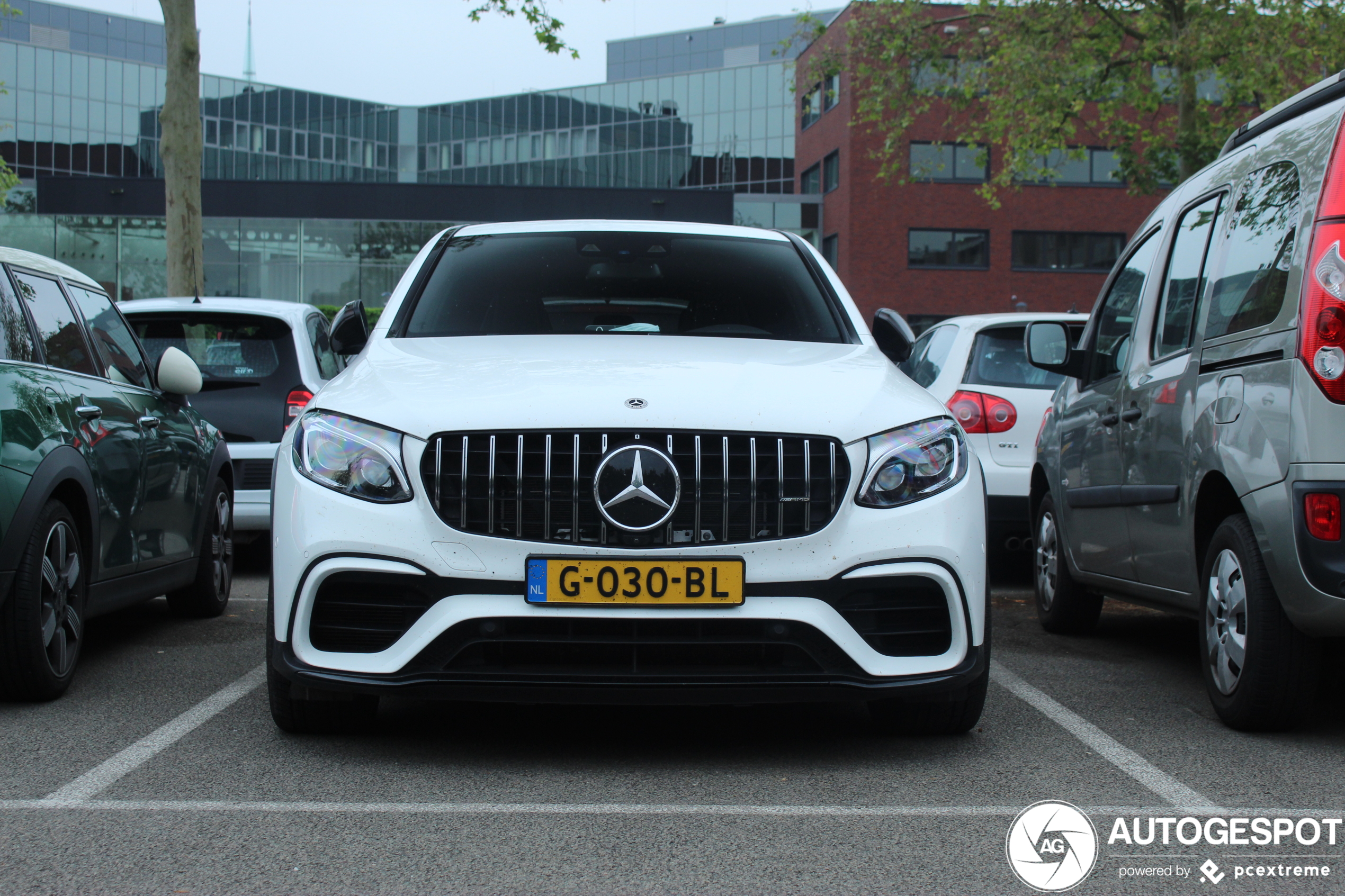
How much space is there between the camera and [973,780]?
3.93m

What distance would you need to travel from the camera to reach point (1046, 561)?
6938mm

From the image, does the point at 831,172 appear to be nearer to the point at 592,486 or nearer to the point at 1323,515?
the point at 1323,515

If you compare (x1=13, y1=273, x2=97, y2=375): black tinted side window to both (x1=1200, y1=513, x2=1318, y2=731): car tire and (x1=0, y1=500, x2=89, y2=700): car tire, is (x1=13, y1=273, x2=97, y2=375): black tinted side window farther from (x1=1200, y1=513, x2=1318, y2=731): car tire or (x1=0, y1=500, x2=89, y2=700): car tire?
(x1=1200, y1=513, x2=1318, y2=731): car tire

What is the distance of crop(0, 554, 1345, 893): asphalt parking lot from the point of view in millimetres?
3094

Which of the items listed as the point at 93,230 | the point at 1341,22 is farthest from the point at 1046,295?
the point at 93,230

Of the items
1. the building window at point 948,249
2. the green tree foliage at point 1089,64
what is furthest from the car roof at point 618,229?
the building window at point 948,249

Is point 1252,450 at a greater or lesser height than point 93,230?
lesser

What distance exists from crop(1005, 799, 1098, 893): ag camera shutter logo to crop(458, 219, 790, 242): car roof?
279 cm

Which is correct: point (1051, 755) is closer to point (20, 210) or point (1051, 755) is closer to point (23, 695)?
point (23, 695)

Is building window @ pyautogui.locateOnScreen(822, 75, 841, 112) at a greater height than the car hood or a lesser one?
greater

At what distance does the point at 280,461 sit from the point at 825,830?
1927 millimetres

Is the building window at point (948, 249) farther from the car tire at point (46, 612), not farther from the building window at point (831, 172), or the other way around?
the car tire at point (46, 612)

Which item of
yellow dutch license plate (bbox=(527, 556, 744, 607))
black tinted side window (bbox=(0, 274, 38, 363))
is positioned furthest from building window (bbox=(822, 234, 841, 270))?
yellow dutch license plate (bbox=(527, 556, 744, 607))

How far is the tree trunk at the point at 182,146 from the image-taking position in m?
17.0
